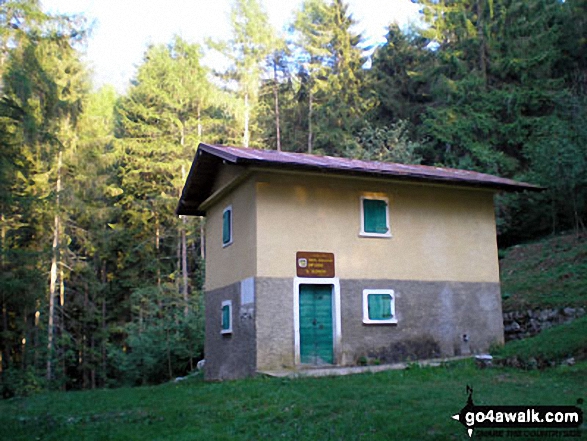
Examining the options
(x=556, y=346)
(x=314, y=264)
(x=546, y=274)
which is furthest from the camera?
(x=546, y=274)

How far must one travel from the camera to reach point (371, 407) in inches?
357

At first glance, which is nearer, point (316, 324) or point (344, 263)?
point (316, 324)

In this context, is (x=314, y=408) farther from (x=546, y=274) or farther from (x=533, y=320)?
(x=546, y=274)

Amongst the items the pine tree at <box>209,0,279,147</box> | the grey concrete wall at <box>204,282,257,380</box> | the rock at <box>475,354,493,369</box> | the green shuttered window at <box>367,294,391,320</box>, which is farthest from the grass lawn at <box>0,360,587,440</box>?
the pine tree at <box>209,0,279,147</box>

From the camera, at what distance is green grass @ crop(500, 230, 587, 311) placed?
722 inches

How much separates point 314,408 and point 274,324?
5122 millimetres

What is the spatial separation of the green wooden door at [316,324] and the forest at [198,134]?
1064 cm

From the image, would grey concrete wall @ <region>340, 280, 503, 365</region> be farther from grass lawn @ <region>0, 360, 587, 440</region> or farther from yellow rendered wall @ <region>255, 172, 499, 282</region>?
grass lawn @ <region>0, 360, 587, 440</region>

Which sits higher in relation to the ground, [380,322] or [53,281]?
[53,281]

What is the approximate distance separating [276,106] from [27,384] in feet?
67.0

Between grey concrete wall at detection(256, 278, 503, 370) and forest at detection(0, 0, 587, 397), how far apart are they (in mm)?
10192

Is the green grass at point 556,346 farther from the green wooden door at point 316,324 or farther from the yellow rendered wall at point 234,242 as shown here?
the yellow rendered wall at point 234,242

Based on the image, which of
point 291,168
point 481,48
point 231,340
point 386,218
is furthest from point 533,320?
point 481,48
